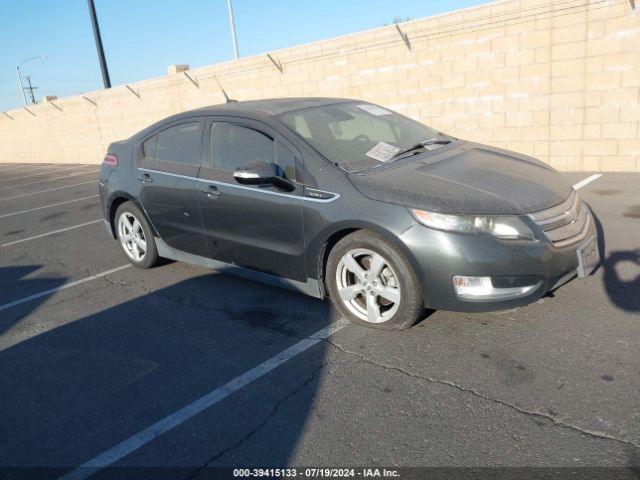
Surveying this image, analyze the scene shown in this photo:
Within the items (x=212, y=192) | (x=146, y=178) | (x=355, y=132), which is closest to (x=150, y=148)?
(x=146, y=178)

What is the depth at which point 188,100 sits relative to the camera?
→ 53.7ft

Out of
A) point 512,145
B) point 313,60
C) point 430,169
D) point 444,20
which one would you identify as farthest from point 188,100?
point 430,169

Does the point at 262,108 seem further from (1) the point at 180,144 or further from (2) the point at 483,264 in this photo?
(2) the point at 483,264

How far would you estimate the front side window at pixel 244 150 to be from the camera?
160 inches

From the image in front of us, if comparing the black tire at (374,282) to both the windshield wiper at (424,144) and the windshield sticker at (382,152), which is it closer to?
the windshield sticker at (382,152)

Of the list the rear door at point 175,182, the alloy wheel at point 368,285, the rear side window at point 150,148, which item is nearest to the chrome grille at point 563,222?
the alloy wheel at point 368,285

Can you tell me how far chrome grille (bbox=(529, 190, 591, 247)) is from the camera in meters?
3.37

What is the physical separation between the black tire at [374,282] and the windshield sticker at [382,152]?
78cm

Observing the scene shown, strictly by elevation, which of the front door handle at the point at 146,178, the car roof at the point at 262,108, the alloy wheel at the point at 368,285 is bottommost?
the alloy wheel at the point at 368,285

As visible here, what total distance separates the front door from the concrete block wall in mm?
6246

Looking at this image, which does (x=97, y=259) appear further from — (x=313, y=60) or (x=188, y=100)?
(x=188, y=100)

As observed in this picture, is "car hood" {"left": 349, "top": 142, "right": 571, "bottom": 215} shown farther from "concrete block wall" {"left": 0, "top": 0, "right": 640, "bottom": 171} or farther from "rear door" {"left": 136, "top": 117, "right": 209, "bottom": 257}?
"concrete block wall" {"left": 0, "top": 0, "right": 640, "bottom": 171}

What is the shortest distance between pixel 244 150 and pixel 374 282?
1.57 meters

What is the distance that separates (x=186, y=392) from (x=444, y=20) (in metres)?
8.36
